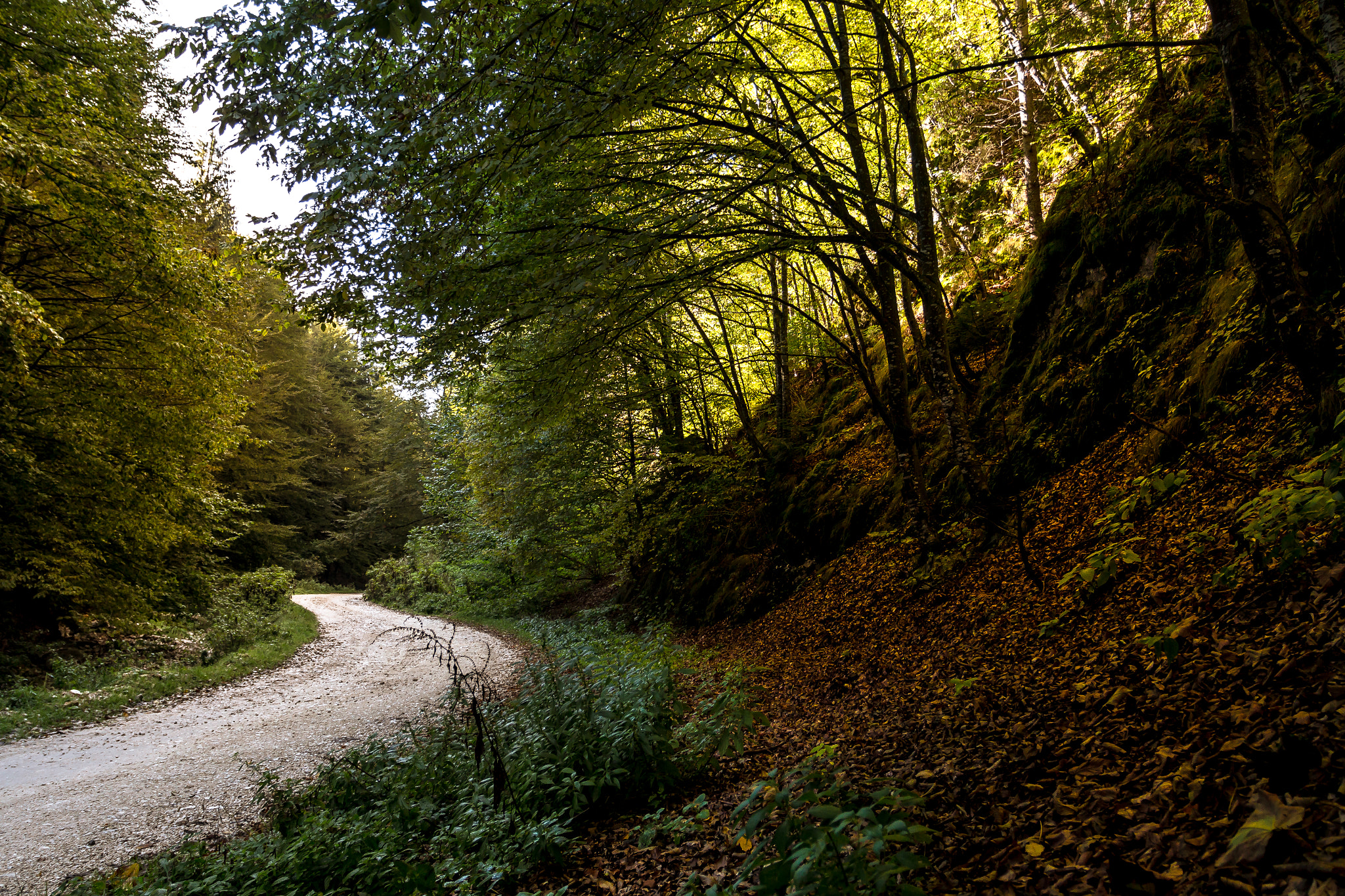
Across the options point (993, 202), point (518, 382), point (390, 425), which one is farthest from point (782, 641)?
point (390, 425)

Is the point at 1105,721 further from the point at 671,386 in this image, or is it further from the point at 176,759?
the point at 671,386

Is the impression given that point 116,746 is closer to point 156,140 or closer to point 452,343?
point 452,343

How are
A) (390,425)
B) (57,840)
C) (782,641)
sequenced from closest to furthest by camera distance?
(57,840)
(782,641)
(390,425)

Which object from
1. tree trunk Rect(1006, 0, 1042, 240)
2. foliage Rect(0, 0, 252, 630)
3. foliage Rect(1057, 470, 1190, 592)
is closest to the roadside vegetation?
foliage Rect(0, 0, 252, 630)

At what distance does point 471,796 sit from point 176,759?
15.0 ft

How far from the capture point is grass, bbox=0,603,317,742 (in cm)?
831

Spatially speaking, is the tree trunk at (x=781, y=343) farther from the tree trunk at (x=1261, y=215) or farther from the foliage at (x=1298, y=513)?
the foliage at (x=1298, y=513)

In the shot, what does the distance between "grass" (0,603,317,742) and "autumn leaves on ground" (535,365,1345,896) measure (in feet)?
28.8

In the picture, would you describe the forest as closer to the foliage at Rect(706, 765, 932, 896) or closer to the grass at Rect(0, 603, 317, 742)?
the foliage at Rect(706, 765, 932, 896)

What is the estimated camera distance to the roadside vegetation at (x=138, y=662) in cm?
876

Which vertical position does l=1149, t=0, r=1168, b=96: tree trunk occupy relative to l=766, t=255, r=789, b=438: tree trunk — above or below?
above

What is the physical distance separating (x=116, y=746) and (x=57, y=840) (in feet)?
10.3

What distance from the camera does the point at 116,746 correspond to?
24.8 feet

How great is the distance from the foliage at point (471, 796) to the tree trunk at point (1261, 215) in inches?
163
